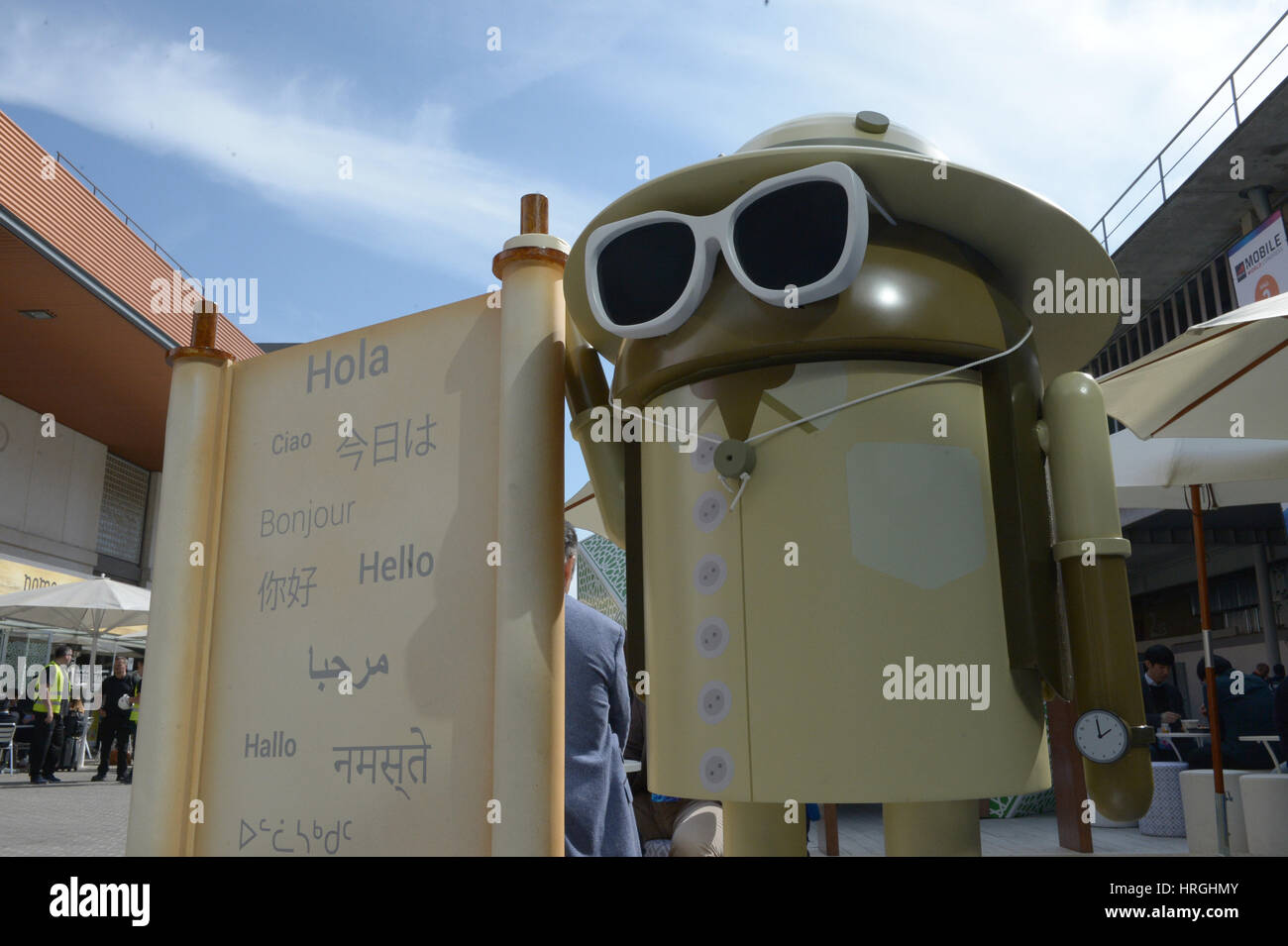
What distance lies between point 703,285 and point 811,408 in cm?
30

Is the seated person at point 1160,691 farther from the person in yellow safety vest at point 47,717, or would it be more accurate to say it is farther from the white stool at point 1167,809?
the person in yellow safety vest at point 47,717

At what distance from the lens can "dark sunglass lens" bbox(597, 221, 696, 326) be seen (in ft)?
5.93

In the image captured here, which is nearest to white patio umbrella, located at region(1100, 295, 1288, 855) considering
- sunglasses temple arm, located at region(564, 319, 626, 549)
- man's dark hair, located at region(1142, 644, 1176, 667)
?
sunglasses temple arm, located at region(564, 319, 626, 549)

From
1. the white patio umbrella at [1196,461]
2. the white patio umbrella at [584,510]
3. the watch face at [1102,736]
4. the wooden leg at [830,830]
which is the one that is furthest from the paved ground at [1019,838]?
A: the watch face at [1102,736]

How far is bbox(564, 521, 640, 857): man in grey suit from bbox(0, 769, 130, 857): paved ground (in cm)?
386

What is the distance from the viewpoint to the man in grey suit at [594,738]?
2.43 m

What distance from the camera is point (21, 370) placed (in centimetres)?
1593

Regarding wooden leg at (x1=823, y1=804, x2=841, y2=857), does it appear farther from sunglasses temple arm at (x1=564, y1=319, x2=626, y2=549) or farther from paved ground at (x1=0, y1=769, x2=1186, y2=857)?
sunglasses temple arm at (x1=564, y1=319, x2=626, y2=549)

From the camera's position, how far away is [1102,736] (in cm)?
165

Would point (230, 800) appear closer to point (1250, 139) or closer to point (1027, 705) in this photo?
point (1027, 705)

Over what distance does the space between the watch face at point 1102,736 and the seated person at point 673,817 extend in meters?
1.00

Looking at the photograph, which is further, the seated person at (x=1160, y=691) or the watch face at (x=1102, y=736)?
the seated person at (x=1160, y=691)
